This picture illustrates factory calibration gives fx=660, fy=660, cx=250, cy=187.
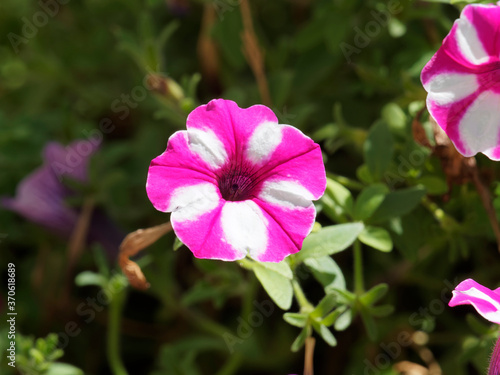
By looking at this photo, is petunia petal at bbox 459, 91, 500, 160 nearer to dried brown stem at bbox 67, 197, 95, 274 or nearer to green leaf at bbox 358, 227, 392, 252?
green leaf at bbox 358, 227, 392, 252

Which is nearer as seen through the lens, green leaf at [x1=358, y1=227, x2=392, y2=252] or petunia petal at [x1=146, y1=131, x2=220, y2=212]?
petunia petal at [x1=146, y1=131, x2=220, y2=212]

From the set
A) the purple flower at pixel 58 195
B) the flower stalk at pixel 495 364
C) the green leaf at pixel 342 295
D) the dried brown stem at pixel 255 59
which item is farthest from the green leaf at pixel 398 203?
the purple flower at pixel 58 195

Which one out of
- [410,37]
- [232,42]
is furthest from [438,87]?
[232,42]

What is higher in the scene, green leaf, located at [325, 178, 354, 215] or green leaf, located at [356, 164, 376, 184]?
green leaf, located at [325, 178, 354, 215]

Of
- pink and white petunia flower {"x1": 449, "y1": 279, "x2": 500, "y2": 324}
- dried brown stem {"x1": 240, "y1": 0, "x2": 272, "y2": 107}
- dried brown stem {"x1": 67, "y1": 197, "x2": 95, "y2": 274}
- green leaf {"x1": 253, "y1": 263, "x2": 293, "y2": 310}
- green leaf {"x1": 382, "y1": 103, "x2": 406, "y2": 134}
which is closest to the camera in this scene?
pink and white petunia flower {"x1": 449, "y1": 279, "x2": 500, "y2": 324}

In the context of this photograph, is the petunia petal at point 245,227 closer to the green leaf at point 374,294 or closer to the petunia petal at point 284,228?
the petunia petal at point 284,228

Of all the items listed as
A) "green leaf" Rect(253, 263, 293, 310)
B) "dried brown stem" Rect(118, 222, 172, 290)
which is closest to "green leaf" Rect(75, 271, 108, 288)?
"dried brown stem" Rect(118, 222, 172, 290)

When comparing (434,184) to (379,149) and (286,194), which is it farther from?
(286,194)
